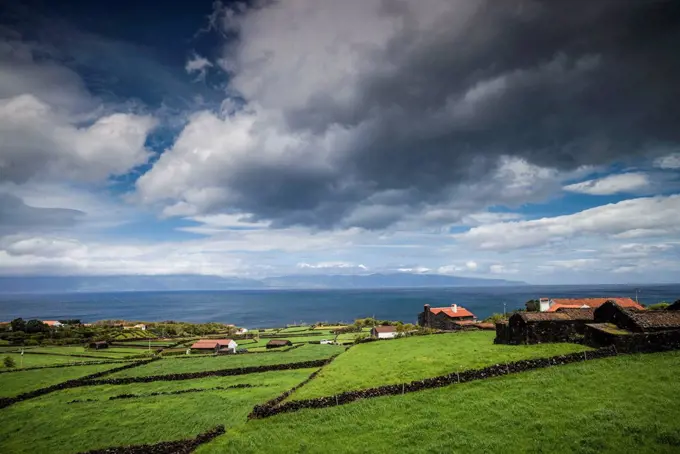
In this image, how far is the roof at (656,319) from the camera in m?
34.5

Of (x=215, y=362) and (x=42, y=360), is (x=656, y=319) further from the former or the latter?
(x=42, y=360)

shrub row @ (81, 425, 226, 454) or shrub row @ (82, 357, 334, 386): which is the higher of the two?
shrub row @ (81, 425, 226, 454)

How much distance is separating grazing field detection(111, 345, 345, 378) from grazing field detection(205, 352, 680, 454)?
116ft

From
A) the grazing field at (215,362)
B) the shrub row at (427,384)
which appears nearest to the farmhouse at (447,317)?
the grazing field at (215,362)

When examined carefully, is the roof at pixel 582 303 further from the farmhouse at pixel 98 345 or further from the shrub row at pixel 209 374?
the farmhouse at pixel 98 345

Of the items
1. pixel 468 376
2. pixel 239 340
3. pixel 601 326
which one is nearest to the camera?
pixel 468 376

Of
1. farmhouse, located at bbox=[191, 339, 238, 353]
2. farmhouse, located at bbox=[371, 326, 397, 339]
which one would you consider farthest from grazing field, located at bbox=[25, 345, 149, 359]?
farmhouse, located at bbox=[371, 326, 397, 339]

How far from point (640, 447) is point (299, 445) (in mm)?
17248

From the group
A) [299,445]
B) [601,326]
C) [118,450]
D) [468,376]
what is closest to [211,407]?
[118,450]

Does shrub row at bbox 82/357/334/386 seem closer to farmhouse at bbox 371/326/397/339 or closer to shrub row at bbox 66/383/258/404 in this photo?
shrub row at bbox 66/383/258/404

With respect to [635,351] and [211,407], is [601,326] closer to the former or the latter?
[635,351]

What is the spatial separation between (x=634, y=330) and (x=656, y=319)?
2.31 metres

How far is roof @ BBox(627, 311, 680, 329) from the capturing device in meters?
34.5

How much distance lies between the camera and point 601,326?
3628 cm
